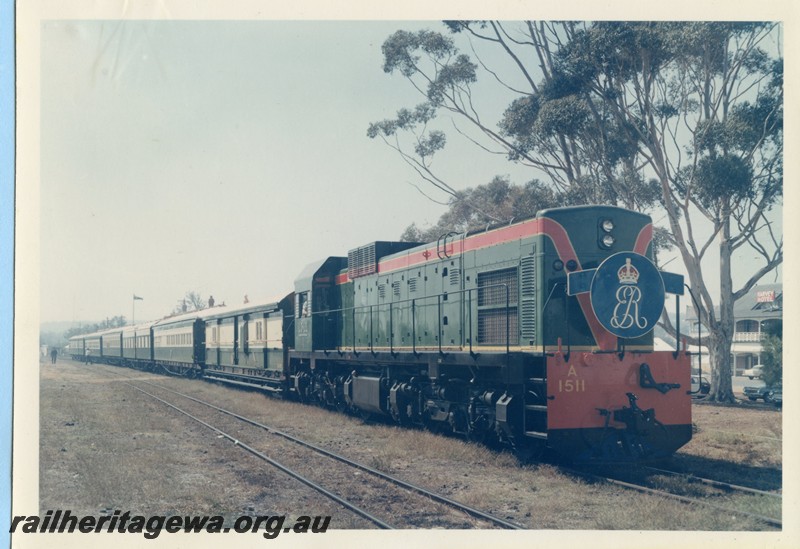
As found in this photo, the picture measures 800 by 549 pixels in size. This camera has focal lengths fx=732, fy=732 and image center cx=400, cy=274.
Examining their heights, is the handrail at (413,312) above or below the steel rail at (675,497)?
above

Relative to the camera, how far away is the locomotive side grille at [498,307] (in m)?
9.34

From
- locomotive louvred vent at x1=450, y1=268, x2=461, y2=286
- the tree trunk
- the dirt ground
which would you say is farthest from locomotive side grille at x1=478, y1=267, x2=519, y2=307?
the tree trunk

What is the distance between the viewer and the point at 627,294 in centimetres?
843

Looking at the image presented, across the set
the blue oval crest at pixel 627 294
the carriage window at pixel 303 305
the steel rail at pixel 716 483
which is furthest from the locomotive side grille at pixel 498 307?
the carriage window at pixel 303 305

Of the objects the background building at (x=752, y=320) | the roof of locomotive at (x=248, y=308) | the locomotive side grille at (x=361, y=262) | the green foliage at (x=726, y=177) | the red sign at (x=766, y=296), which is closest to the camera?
the locomotive side grille at (x=361, y=262)

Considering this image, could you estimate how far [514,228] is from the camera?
31.3 feet

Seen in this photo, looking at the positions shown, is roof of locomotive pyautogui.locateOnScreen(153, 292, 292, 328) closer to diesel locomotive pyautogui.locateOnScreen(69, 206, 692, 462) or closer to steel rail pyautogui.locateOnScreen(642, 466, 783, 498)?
diesel locomotive pyautogui.locateOnScreen(69, 206, 692, 462)

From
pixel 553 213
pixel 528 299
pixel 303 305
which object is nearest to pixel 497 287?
pixel 528 299

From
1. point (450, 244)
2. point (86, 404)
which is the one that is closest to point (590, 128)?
point (450, 244)

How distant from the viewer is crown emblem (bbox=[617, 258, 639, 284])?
8.34 metres

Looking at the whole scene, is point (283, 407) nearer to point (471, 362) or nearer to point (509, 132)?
point (471, 362)

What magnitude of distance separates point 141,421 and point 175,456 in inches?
156

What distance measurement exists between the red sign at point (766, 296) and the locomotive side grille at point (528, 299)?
13916mm

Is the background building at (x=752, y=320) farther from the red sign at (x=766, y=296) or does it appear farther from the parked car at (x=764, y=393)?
the parked car at (x=764, y=393)
